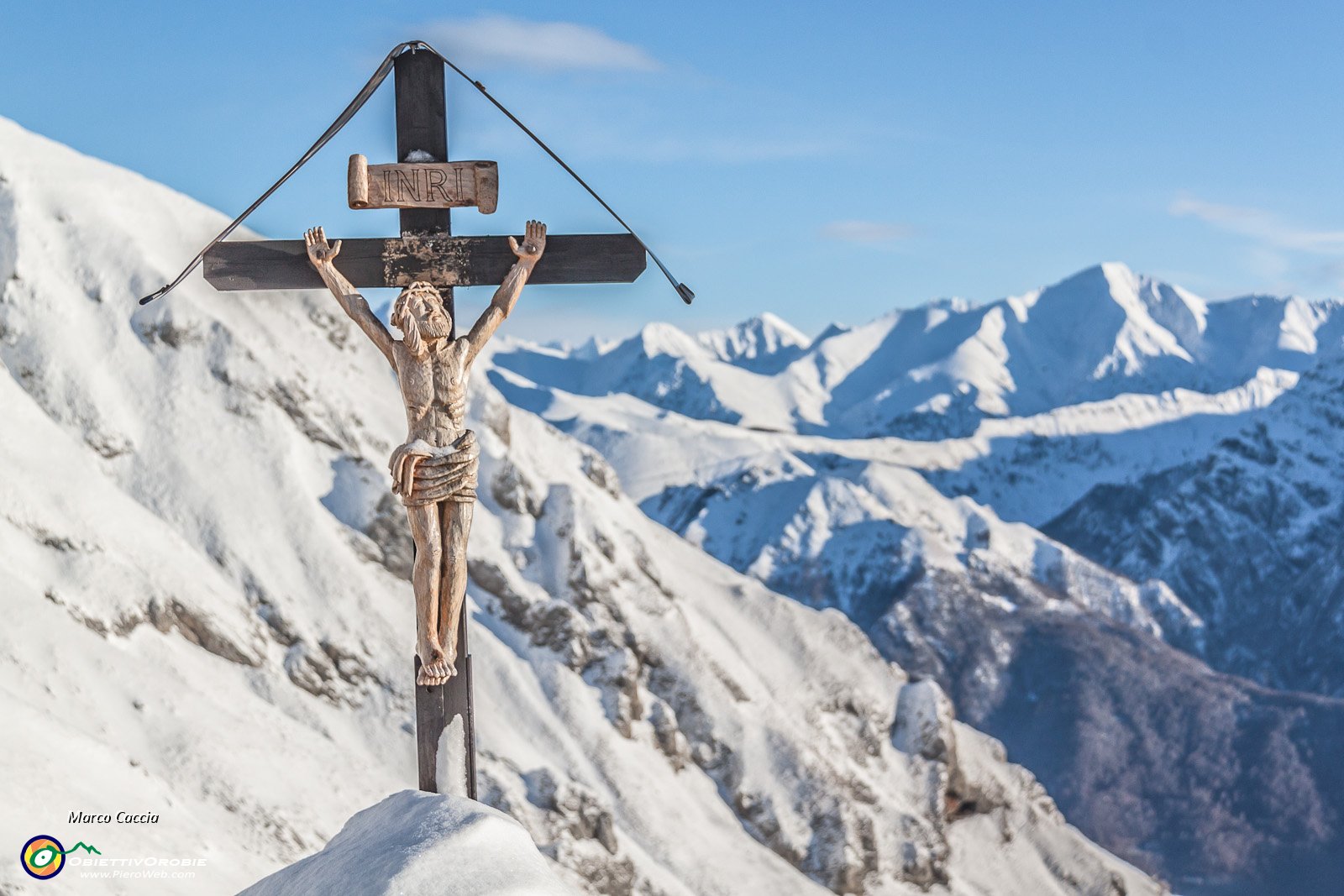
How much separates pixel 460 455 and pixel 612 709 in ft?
215

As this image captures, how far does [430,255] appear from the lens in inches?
456

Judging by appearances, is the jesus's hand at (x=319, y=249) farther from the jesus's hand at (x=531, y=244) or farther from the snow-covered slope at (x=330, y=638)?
the snow-covered slope at (x=330, y=638)

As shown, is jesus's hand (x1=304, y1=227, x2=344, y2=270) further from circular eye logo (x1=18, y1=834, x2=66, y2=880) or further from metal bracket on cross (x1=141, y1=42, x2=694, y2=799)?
circular eye logo (x1=18, y1=834, x2=66, y2=880)

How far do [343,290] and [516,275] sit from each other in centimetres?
128

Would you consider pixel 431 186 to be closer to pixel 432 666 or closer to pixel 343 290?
pixel 343 290

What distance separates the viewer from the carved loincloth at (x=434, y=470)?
10.9 meters

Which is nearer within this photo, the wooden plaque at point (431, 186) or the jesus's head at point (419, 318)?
the jesus's head at point (419, 318)

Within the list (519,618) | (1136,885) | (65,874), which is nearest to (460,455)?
(65,874)

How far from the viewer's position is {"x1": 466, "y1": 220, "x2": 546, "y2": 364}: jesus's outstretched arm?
11531mm

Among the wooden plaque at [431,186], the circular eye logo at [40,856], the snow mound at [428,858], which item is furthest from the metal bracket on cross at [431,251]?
the circular eye logo at [40,856]

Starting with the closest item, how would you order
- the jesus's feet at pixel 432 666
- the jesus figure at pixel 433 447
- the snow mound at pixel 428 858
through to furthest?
the snow mound at pixel 428 858 → the jesus figure at pixel 433 447 → the jesus's feet at pixel 432 666

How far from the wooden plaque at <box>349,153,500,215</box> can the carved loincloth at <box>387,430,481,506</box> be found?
1.76 meters

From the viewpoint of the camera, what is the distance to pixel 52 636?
5169cm

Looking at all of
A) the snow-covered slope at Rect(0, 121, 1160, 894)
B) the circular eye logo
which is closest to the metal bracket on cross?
the circular eye logo
